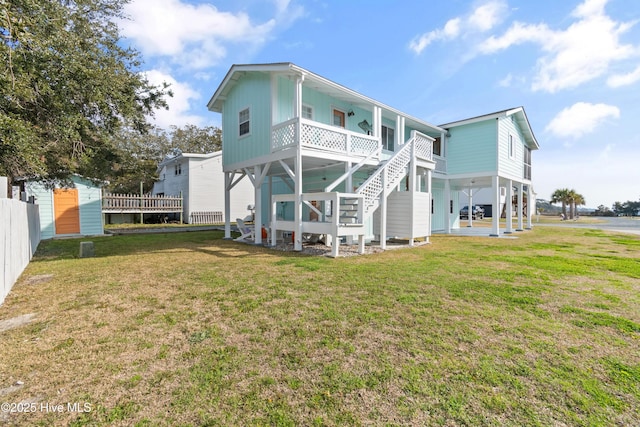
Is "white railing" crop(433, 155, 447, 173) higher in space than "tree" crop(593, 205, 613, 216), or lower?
higher

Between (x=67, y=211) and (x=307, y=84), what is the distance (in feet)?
41.3

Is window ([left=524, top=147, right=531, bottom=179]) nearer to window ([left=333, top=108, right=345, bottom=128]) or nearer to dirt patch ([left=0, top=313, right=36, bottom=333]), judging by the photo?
window ([left=333, top=108, right=345, bottom=128])

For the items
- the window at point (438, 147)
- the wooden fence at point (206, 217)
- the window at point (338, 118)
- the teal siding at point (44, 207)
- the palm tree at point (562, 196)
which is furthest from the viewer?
the palm tree at point (562, 196)

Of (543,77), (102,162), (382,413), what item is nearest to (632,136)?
(543,77)

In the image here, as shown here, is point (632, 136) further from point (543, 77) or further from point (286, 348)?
point (286, 348)

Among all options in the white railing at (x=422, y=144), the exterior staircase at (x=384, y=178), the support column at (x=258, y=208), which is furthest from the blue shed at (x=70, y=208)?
the white railing at (x=422, y=144)

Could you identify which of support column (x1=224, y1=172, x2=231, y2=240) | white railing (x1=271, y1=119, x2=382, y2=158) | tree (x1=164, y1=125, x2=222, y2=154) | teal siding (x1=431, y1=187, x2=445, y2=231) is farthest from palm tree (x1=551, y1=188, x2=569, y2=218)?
tree (x1=164, y1=125, x2=222, y2=154)

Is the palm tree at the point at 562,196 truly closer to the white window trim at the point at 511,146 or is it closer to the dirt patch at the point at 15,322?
the white window trim at the point at 511,146

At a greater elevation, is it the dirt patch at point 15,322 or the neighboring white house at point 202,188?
the neighboring white house at point 202,188

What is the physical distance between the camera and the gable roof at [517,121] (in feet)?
44.9

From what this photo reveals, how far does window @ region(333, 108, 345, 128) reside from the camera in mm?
12023

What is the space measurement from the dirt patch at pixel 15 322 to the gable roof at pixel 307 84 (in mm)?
7771

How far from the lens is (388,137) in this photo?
13969 mm

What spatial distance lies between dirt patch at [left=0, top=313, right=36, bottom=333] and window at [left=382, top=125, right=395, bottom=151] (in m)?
12.8
